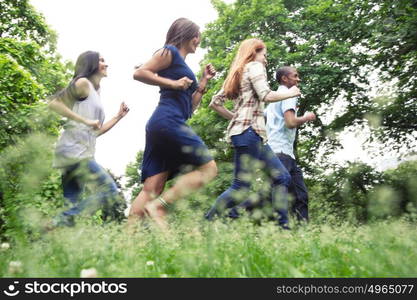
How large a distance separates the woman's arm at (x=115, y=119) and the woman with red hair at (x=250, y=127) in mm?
1058

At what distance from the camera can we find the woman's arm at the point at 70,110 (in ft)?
14.0

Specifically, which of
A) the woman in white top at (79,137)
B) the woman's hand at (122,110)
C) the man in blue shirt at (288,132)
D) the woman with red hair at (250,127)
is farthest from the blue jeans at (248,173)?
the woman's hand at (122,110)

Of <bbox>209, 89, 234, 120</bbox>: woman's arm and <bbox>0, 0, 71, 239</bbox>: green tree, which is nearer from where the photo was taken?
<bbox>0, 0, 71, 239</bbox>: green tree

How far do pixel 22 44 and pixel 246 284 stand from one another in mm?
14078

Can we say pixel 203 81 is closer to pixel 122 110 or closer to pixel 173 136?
pixel 173 136

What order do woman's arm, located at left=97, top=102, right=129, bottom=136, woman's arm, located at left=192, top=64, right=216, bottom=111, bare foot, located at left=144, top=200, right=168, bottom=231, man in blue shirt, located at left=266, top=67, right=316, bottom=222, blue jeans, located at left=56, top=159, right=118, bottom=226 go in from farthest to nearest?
man in blue shirt, located at left=266, top=67, right=316, bottom=222 < woman's arm, located at left=97, top=102, right=129, bottom=136 < woman's arm, located at left=192, top=64, right=216, bottom=111 < bare foot, located at left=144, top=200, right=168, bottom=231 < blue jeans, located at left=56, top=159, right=118, bottom=226

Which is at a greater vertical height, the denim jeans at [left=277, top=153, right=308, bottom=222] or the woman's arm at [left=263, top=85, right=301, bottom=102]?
the woman's arm at [left=263, top=85, right=301, bottom=102]

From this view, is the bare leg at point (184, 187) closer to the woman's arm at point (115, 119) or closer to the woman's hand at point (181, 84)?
the woman's hand at point (181, 84)

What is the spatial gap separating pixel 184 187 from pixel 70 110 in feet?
4.10

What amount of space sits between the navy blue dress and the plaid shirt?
Result: 2.28 feet

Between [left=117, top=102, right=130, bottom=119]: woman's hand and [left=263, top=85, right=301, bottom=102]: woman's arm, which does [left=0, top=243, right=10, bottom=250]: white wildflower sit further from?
[left=263, top=85, right=301, bottom=102]: woman's arm

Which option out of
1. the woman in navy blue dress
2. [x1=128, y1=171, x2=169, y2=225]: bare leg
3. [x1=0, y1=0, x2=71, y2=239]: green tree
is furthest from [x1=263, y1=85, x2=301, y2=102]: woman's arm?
[x1=0, y1=0, x2=71, y2=239]: green tree

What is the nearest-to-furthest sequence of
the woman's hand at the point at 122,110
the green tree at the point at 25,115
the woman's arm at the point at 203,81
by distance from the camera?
the green tree at the point at 25,115 → the woman's arm at the point at 203,81 → the woman's hand at the point at 122,110

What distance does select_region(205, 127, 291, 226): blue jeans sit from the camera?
438cm
